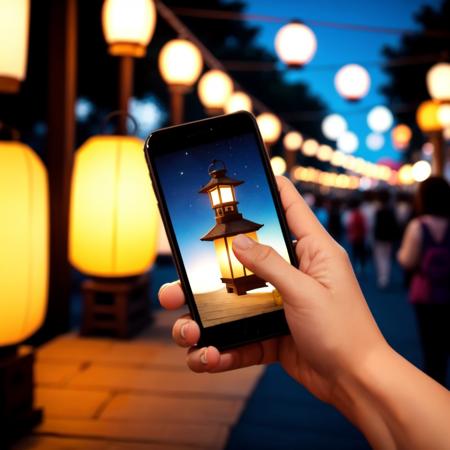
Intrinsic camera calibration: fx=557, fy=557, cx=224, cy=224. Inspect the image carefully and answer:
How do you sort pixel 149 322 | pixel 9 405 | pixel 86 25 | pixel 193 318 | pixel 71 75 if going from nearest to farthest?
pixel 193 318, pixel 9 405, pixel 71 75, pixel 149 322, pixel 86 25

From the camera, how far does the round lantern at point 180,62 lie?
7355mm

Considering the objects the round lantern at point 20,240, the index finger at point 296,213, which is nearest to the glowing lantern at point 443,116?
the round lantern at point 20,240

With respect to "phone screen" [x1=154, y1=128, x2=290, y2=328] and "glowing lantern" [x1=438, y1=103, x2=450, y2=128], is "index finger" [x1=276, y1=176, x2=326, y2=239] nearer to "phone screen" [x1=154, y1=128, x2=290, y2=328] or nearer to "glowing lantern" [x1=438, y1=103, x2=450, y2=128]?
"phone screen" [x1=154, y1=128, x2=290, y2=328]

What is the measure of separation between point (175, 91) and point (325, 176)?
55609 millimetres

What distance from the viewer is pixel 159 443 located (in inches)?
149

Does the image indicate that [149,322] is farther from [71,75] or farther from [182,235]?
[182,235]

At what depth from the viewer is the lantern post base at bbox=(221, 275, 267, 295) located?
1.72 metres

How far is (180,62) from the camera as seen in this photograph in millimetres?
7352

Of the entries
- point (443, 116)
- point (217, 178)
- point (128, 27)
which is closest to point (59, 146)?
point (128, 27)

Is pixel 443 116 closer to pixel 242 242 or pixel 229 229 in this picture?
pixel 229 229

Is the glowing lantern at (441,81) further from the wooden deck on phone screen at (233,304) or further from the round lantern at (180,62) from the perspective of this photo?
the wooden deck on phone screen at (233,304)

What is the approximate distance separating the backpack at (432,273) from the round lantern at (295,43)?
4592 mm

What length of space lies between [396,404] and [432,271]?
3056 millimetres

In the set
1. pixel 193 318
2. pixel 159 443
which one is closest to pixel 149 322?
pixel 159 443
